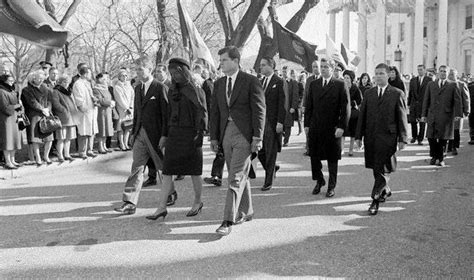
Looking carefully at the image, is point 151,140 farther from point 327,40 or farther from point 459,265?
point 327,40

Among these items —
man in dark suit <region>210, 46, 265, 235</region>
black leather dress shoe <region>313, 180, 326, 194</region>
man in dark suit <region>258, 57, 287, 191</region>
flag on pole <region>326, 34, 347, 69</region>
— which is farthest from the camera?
flag on pole <region>326, 34, 347, 69</region>

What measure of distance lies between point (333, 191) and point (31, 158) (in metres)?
6.34

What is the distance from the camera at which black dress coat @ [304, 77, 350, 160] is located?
8266mm

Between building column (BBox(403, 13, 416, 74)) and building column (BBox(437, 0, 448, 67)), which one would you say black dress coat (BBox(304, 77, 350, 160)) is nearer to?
building column (BBox(437, 0, 448, 67))

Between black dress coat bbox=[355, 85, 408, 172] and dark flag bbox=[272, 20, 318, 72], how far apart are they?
16.9 feet

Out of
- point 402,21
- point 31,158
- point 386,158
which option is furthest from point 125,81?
point 402,21

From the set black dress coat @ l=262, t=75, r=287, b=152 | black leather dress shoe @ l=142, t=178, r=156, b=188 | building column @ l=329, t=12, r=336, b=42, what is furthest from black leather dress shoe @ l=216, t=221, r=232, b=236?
building column @ l=329, t=12, r=336, b=42

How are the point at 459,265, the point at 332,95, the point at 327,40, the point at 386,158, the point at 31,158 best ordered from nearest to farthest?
the point at 459,265, the point at 386,158, the point at 332,95, the point at 31,158, the point at 327,40

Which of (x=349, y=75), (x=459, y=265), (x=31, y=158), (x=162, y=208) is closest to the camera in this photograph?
(x=459, y=265)

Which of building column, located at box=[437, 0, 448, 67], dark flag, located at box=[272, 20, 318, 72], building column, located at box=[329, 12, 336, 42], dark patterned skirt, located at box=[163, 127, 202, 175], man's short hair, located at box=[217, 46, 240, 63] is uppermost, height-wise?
building column, located at box=[329, 12, 336, 42]

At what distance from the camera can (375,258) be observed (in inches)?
204

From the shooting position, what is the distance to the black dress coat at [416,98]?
48.0 feet

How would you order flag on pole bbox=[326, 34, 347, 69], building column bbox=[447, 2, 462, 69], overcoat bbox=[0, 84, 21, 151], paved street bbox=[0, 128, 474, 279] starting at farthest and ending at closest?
building column bbox=[447, 2, 462, 69]
flag on pole bbox=[326, 34, 347, 69]
overcoat bbox=[0, 84, 21, 151]
paved street bbox=[0, 128, 474, 279]

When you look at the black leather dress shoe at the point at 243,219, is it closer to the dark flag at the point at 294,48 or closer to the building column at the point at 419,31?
the dark flag at the point at 294,48
